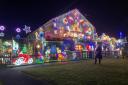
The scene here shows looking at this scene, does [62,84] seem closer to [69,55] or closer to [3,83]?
[3,83]

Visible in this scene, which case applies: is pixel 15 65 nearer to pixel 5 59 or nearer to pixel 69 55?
pixel 5 59

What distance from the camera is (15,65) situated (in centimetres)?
2344

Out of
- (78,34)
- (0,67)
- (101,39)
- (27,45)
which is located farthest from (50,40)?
(101,39)

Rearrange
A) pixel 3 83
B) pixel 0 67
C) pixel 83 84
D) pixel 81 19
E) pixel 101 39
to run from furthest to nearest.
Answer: pixel 101 39
pixel 81 19
pixel 0 67
pixel 3 83
pixel 83 84

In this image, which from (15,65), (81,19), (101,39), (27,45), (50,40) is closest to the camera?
(15,65)

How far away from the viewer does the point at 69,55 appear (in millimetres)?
30562

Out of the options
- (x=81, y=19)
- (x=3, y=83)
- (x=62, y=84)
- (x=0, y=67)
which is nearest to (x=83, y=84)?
(x=62, y=84)

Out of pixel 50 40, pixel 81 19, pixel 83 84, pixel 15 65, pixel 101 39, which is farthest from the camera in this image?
pixel 101 39

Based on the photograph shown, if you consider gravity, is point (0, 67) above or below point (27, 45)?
below

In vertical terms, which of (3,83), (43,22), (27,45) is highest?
(43,22)

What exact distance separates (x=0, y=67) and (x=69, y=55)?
36.3 ft

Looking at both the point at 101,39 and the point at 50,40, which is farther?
the point at 101,39

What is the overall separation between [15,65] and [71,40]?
11244 millimetres

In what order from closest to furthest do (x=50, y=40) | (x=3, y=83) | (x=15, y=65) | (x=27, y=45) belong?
(x=3, y=83) → (x=15, y=65) → (x=27, y=45) → (x=50, y=40)
